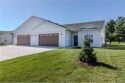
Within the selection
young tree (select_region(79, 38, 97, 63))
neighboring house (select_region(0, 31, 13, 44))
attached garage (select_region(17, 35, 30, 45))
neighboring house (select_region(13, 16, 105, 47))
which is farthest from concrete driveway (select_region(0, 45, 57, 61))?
neighboring house (select_region(0, 31, 13, 44))

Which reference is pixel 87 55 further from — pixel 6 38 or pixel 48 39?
pixel 6 38

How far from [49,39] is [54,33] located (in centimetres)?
157

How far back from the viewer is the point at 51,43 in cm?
2194

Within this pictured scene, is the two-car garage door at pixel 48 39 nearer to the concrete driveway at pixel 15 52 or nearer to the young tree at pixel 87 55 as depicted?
the concrete driveway at pixel 15 52

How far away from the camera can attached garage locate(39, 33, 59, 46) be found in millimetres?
21547

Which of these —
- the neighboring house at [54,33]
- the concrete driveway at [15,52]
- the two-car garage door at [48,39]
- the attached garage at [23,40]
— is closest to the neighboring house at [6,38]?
the neighboring house at [54,33]

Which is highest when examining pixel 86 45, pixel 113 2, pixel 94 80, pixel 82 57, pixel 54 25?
pixel 113 2

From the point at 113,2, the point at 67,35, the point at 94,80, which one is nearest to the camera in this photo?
the point at 94,80

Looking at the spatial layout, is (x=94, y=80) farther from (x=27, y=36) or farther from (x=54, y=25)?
(x=27, y=36)

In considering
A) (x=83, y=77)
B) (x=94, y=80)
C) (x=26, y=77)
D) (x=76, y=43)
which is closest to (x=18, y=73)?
(x=26, y=77)

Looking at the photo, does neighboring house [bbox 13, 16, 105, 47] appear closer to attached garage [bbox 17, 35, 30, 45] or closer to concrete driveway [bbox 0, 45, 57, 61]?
attached garage [bbox 17, 35, 30, 45]

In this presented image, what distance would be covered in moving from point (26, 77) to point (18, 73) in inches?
30.7

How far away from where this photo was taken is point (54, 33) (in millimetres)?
21672

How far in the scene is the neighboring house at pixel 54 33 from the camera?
20.3 metres
